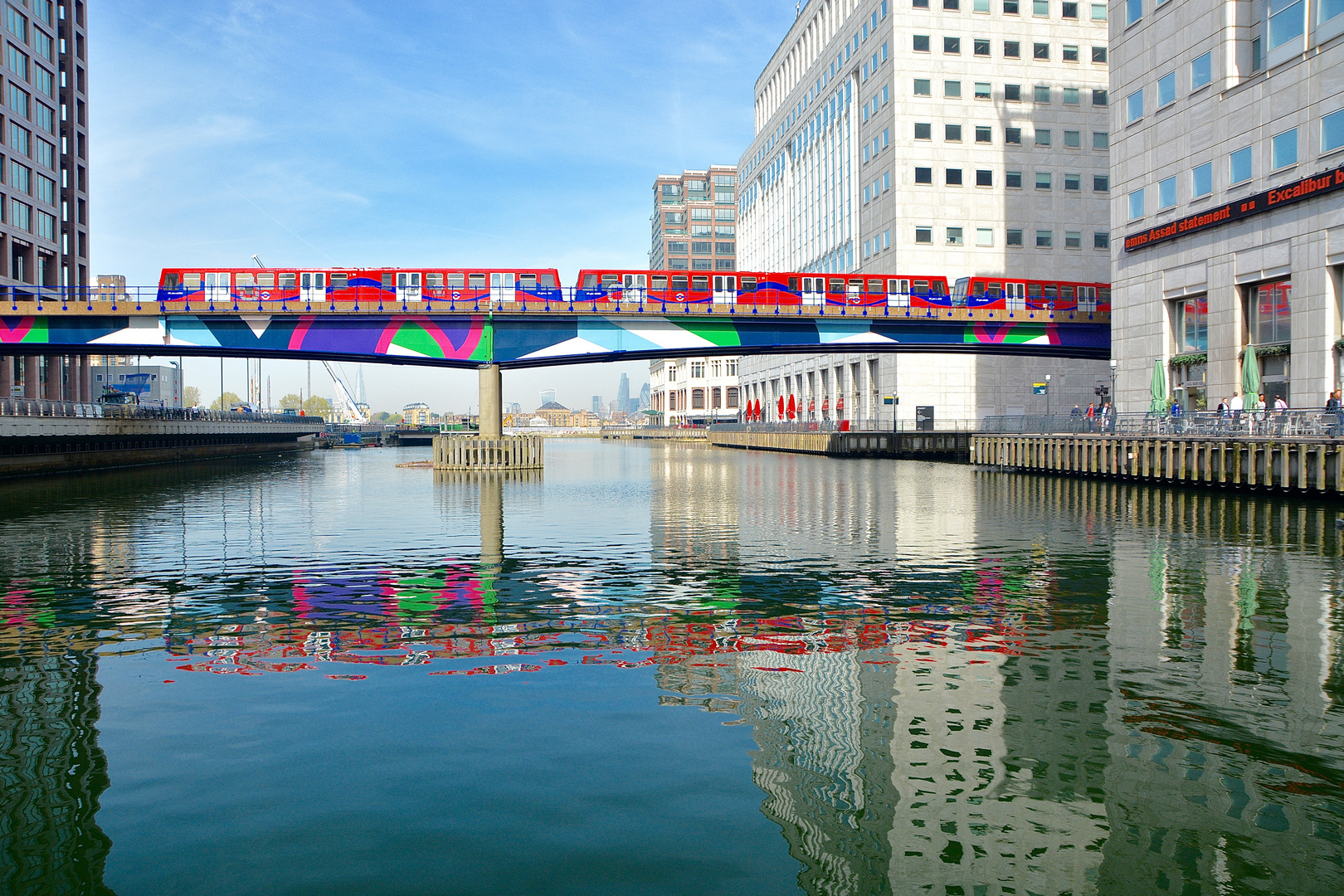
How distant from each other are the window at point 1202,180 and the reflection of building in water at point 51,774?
2107 inches

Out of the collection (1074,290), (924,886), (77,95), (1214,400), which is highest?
(77,95)

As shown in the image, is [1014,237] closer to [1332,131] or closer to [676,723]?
[1332,131]

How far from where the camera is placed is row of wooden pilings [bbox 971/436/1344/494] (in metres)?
34.7

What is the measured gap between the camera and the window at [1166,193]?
54.2m

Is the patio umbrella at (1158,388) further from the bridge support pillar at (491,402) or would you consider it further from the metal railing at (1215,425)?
the bridge support pillar at (491,402)

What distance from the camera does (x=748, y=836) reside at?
7.27m

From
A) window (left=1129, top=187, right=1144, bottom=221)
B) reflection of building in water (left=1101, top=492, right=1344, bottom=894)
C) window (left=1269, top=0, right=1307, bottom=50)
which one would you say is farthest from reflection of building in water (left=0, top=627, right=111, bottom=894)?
window (left=1129, top=187, right=1144, bottom=221)

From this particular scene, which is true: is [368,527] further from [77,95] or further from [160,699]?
[77,95]

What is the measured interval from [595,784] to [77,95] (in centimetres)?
10892

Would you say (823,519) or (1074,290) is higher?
(1074,290)

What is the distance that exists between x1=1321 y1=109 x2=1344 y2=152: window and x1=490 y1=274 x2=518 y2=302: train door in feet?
134

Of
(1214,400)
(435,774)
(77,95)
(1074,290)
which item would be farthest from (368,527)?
(77,95)

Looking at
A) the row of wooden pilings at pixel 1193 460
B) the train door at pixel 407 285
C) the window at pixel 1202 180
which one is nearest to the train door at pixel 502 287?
the train door at pixel 407 285

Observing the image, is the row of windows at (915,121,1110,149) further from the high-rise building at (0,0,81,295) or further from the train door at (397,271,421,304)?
the high-rise building at (0,0,81,295)
